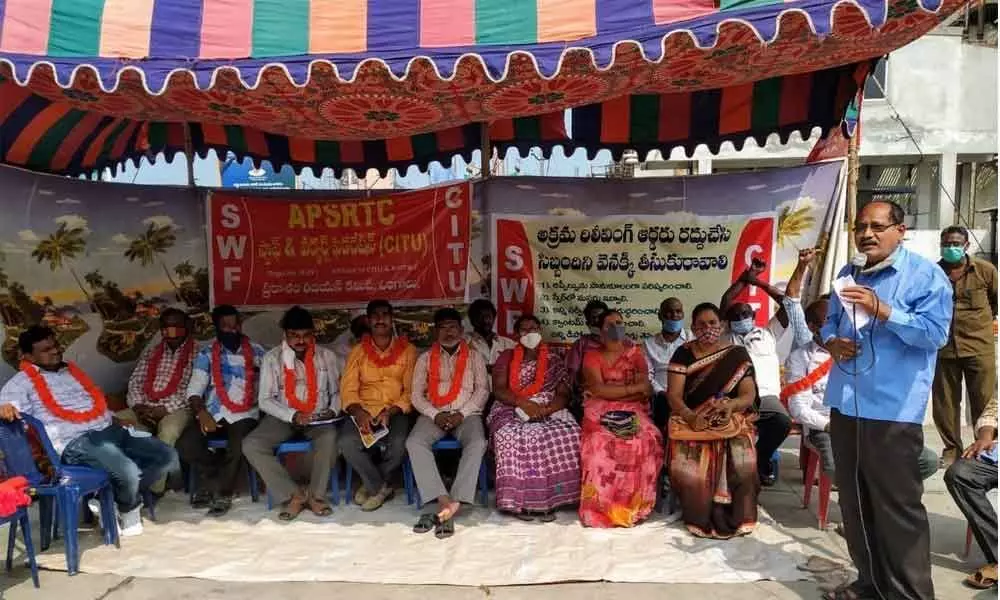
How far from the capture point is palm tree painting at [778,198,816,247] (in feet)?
17.9

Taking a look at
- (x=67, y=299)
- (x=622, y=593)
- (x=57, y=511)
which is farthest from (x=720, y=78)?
(x=67, y=299)

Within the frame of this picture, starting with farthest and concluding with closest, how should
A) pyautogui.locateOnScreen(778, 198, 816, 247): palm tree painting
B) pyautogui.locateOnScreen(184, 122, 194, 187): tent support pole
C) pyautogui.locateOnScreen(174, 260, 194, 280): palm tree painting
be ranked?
pyautogui.locateOnScreen(184, 122, 194, 187): tent support pole, pyautogui.locateOnScreen(174, 260, 194, 280): palm tree painting, pyautogui.locateOnScreen(778, 198, 816, 247): palm tree painting

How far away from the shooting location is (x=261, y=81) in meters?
3.29

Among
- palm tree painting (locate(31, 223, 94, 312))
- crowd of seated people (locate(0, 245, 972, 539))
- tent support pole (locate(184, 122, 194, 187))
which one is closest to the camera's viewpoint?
crowd of seated people (locate(0, 245, 972, 539))

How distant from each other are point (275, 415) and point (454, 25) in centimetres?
282

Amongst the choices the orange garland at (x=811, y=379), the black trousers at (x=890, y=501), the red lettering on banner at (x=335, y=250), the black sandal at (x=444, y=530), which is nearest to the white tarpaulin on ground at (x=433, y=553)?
the black sandal at (x=444, y=530)

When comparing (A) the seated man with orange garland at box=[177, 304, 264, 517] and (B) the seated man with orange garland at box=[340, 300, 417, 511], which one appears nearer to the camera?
(B) the seated man with orange garland at box=[340, 300, 417, 511]

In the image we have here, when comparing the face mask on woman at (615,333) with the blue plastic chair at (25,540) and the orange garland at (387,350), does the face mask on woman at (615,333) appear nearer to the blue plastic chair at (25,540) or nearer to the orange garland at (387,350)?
the orange garland at (387,350)

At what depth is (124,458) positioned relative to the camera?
13.1 ft

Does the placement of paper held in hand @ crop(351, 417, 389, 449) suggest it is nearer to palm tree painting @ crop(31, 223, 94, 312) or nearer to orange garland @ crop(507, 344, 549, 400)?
orange garland @ crop(507, 344, 549, 400)

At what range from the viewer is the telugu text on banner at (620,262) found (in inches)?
219

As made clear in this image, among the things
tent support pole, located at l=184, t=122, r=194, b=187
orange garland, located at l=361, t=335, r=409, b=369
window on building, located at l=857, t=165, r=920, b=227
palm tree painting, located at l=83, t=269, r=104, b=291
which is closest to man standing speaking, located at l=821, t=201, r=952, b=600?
orange garland, located at l=361, t=335, r=409, b=369

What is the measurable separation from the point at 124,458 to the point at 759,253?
466 centimetres

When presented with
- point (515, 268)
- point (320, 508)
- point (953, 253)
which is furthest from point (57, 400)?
point (953, 253)
